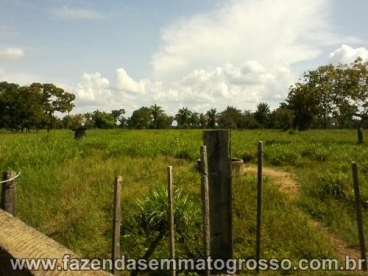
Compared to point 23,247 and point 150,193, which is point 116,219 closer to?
point 23,247

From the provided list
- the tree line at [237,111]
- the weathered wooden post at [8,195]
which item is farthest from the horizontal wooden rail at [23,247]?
the tree line at [237,111]

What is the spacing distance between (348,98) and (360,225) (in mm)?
21288

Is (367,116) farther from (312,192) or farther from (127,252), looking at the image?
(127,252)

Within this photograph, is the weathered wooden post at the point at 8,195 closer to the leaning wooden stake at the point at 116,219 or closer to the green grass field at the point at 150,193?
the leaning wooden stake at the point at 116,219

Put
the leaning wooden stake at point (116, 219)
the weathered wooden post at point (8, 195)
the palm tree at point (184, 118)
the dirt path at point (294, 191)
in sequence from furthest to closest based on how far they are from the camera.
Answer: the palm tree at point (184, 118) < the dirt path at point (294, 191) < the leaning wooden stake at point (116, 219) < the weathered wooden post at point (8, 195)

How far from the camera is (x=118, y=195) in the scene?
17.9 ft

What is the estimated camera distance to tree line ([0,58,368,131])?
25812 millimetres

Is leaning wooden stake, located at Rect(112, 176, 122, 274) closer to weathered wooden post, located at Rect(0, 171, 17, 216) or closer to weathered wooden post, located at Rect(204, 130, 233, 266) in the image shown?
weathered wooden post, located at Rect(0, 171, 17, 216)

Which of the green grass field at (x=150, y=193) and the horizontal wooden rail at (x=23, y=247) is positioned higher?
the horizontal wooden rail at (x=23, y=247)

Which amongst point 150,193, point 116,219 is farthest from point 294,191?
point 116,219

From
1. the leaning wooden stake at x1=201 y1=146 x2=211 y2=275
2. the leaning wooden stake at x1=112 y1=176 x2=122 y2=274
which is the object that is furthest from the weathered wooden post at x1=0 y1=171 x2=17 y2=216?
the leaning wooden stake at x1=201 y1=146 x2=211 y2=275

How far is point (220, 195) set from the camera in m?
4.38

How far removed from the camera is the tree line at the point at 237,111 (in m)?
25.8

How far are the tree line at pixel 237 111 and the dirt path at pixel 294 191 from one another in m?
14.3
